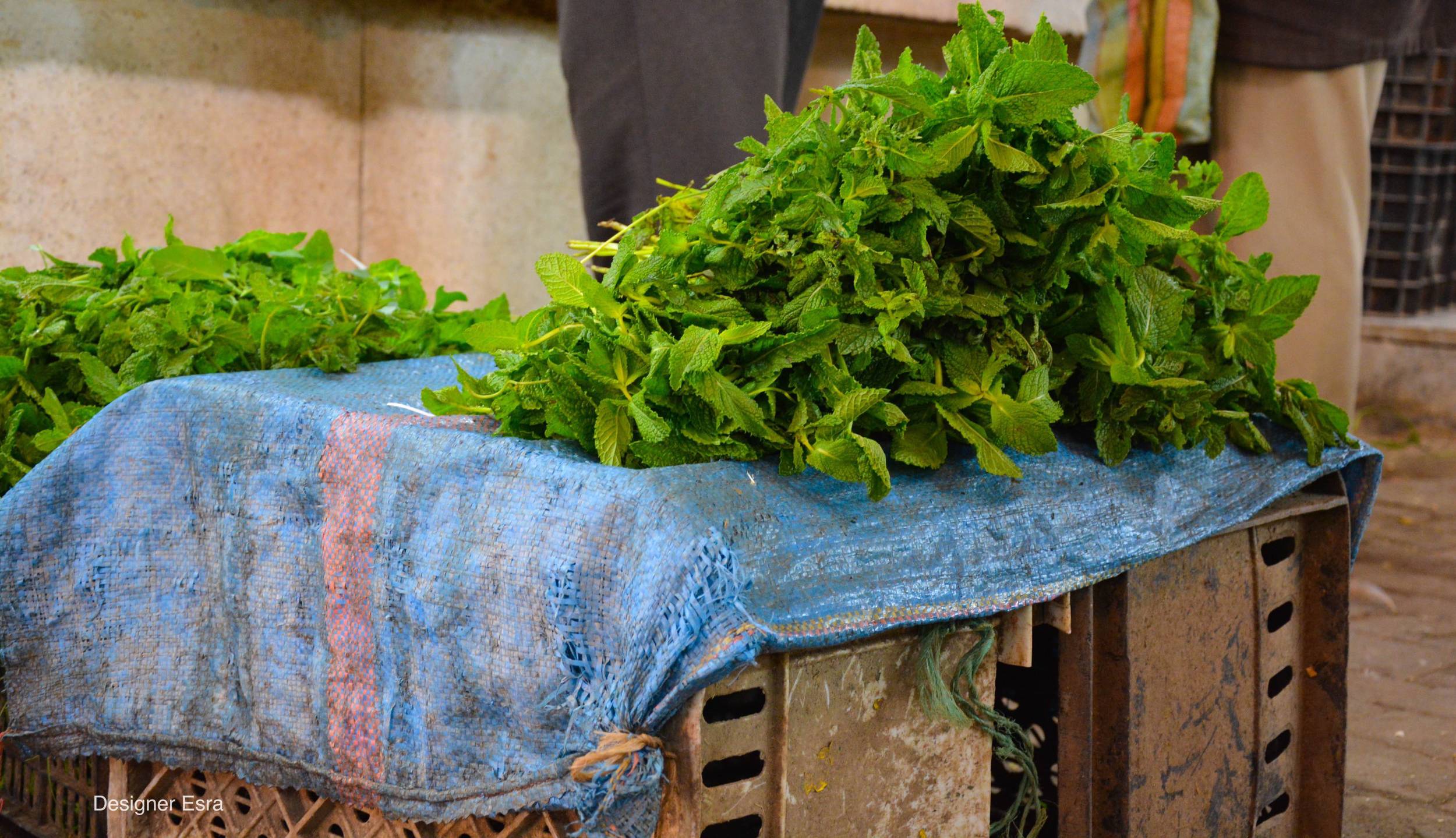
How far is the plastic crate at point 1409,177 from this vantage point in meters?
6.02

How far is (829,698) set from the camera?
120 cm

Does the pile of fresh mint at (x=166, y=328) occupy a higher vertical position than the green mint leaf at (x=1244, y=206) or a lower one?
lower

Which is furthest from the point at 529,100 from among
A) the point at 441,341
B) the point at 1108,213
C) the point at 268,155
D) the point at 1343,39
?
the point at 1108,213

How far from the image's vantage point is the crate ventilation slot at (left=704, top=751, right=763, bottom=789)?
118 cm

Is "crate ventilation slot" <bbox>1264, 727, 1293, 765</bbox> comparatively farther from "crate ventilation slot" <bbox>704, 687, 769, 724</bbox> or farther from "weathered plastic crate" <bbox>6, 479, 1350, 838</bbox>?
"crate ventilation slot" <bbox>704, 687, 769, 724</bbox>

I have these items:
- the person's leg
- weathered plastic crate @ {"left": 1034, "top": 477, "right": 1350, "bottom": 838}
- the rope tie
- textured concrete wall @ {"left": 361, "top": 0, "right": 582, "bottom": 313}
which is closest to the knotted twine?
the rope tie

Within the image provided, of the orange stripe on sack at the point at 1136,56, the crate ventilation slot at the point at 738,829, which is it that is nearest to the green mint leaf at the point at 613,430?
the crate ventilation slot at the point at 738,829

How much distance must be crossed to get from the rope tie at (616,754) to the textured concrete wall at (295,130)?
2653 millimetres

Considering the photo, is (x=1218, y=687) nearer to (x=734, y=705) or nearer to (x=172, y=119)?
(x=734, y=705)

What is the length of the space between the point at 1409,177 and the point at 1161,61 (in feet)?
13.2

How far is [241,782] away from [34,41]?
7.49ft

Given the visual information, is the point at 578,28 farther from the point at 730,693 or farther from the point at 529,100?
the point at 730,693

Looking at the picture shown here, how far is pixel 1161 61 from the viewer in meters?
2.84

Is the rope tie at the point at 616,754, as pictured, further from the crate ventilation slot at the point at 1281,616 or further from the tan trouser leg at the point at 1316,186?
the tan trouser leg at the point at 1316,186
